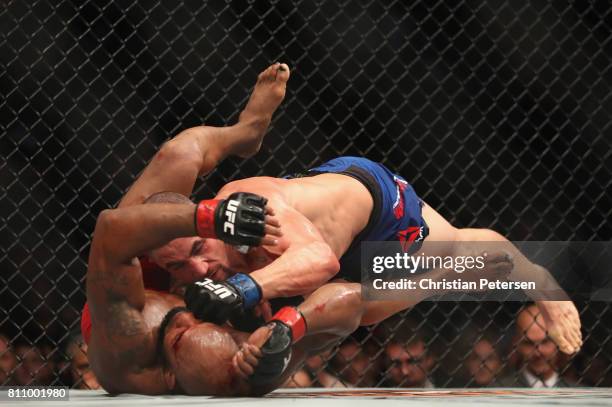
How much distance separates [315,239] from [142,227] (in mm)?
388

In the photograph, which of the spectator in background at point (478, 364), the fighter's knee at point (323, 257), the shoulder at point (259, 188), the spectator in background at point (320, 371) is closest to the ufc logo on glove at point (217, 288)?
the fighter's knee at point (323, 257)

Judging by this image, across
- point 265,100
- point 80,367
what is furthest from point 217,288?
point 80,367

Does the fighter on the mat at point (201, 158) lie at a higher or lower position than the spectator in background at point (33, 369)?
higher

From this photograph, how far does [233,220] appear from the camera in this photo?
57.7 inches

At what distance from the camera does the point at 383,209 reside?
220cm

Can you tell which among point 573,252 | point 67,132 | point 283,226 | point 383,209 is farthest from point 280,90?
point 573,252

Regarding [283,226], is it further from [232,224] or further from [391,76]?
[391,76]

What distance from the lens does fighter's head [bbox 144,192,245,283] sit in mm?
1684

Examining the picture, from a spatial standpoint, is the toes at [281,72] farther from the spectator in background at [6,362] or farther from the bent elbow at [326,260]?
the spectator in background at [6,362]

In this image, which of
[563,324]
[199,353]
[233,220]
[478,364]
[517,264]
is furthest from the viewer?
[478,364]

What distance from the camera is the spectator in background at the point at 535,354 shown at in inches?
106

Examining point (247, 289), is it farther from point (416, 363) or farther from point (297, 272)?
point (416, 363)

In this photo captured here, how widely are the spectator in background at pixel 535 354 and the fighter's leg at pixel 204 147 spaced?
104 centimetres

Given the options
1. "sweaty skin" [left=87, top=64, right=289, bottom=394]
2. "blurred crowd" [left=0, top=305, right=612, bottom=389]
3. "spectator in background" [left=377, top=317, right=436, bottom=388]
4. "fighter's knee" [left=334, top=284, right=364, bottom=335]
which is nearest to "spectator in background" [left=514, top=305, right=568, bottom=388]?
"blurred crowd" [left=0, top=305, right=612, bottom=389]
